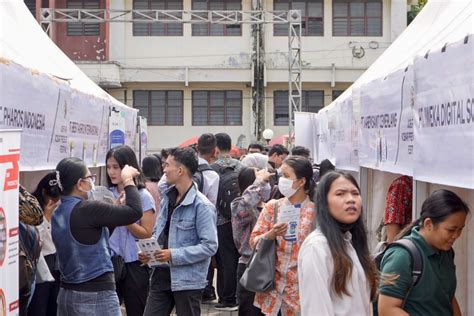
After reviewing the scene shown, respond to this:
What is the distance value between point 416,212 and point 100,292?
2150 millimetres

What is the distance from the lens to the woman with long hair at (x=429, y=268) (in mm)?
3562

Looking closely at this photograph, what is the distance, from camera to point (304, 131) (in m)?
11.9

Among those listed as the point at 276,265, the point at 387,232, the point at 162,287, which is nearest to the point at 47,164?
the point at 162,287

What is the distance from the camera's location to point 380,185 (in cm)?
689

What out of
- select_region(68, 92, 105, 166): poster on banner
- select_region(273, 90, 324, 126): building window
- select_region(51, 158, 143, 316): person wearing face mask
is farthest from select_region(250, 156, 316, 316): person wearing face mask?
select_region(273, 90, 324, 126): building window

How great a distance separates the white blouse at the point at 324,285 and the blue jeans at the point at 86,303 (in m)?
1.84

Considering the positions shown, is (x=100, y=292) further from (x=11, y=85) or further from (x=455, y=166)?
(x=455, y=166)

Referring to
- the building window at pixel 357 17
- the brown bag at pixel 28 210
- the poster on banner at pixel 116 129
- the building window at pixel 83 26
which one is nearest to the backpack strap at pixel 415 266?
the brown bag at pixel 28 210

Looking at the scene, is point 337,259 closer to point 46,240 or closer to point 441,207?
point 441,207

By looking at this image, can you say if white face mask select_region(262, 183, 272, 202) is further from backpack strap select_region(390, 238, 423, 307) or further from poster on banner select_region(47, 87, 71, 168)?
backpack strap select_region(390, 238, 423, 307)

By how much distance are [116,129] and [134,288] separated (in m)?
3.63

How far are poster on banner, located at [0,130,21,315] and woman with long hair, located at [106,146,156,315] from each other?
7.56 ft

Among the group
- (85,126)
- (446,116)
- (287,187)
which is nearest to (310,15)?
(85,126)

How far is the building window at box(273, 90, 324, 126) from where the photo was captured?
2916cm
